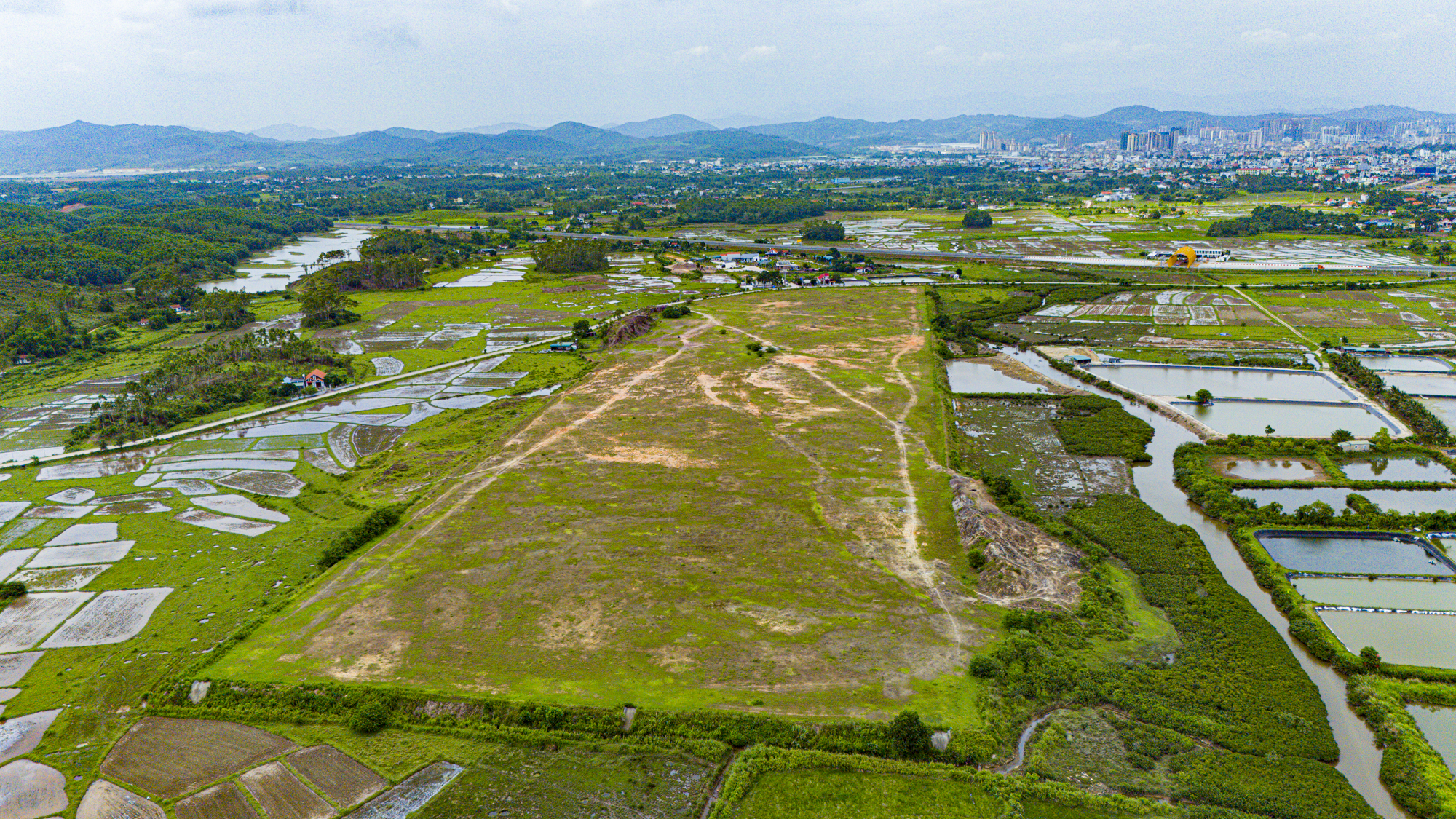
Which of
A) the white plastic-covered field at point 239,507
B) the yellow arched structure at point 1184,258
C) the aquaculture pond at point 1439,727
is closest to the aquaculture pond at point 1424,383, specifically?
the aquaculture pond at point 1439,727

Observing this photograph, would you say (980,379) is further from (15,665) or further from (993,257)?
(993,257)

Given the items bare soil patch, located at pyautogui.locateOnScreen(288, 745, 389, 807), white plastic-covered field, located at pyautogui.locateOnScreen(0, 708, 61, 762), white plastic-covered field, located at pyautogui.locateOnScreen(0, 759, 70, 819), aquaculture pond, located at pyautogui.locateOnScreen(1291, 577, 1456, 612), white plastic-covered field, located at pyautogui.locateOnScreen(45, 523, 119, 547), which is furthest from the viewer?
white plastic-covered field, located at pyautogui.locateOnScreen(45, 523, 119, 547)

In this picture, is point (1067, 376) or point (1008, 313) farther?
point (1008, 313)

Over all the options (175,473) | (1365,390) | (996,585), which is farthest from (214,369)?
(1365,390)

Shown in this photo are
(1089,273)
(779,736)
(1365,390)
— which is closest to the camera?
(779,736)

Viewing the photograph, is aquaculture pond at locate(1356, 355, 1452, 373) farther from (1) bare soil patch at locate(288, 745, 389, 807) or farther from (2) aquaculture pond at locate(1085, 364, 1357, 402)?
(1) bare soil patch at locate(288, 745, 389, 807)

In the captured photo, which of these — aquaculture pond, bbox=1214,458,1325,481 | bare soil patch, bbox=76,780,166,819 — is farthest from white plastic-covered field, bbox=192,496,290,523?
aquaculture pond, bbox=1214,458,1325,481

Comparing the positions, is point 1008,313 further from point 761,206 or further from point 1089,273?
point 761,206
